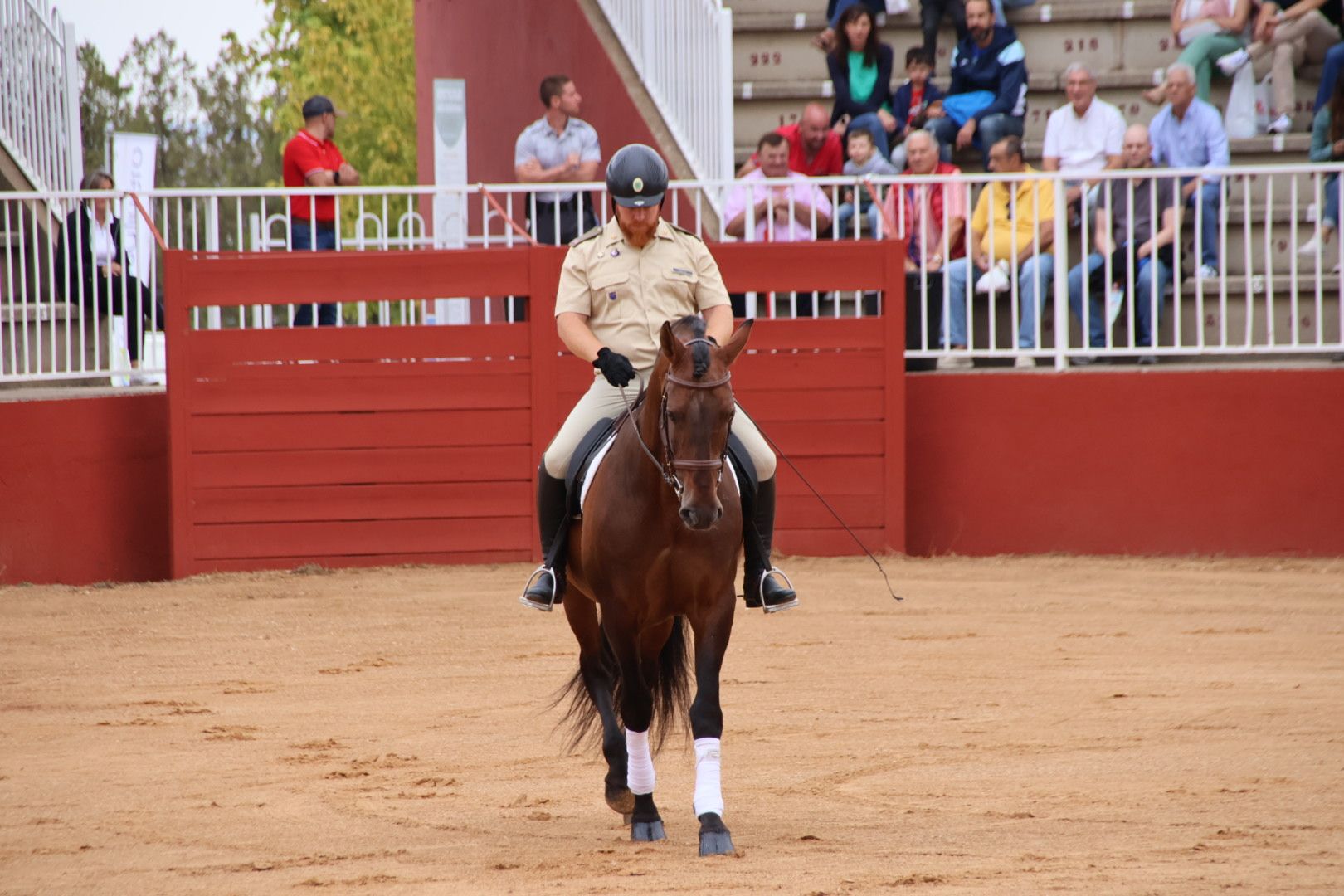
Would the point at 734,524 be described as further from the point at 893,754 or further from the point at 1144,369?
the point at 1144,369

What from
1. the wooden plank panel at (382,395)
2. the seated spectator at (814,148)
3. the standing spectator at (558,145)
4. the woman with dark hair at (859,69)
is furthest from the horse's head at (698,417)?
the woman with dark hair at (859,69)

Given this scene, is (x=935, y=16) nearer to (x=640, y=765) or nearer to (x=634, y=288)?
(x=634, y=288)

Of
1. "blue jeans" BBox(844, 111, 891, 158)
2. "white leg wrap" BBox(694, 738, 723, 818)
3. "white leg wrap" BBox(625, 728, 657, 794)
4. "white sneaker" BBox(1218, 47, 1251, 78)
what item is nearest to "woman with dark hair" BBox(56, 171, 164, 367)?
"blue jeans" BBox(844, 111, 891, 158)

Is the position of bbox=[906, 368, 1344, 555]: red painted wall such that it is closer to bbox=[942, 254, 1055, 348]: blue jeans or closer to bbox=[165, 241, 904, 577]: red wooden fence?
bbox=[942, 254, 1055, 348]: blue jeans

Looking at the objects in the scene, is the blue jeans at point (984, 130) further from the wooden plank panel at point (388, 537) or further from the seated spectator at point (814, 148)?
the wooden plank panel at point (388, 537)

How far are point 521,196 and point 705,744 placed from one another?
755 cm

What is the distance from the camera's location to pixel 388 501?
40.6ft

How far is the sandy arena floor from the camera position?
5.57 m

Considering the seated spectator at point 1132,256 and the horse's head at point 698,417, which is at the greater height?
the seated spectator at point 1132,256

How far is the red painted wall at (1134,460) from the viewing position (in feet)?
40.0

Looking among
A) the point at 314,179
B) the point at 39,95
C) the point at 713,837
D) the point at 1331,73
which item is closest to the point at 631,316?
the point at 713,837

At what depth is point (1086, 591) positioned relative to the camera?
11.3 meters

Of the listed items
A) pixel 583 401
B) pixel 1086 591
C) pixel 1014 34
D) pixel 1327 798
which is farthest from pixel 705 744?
pixel 1014 34

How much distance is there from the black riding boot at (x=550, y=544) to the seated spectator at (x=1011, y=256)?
6.24m
